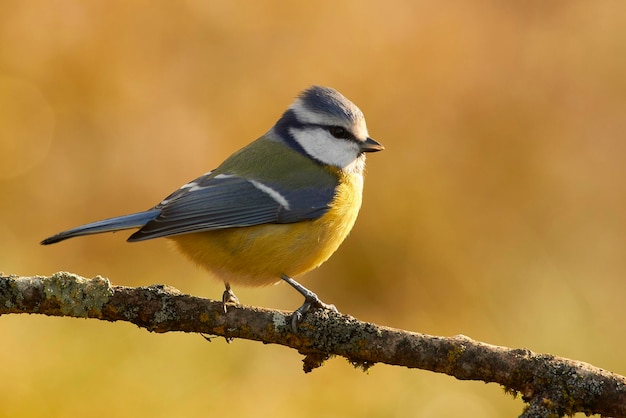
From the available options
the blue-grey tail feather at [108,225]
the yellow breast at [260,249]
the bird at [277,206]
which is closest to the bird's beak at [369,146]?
the bird at [277,206]

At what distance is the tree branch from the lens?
2105 millimetres

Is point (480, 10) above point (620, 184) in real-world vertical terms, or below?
above

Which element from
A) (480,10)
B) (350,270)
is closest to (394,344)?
(350,270)

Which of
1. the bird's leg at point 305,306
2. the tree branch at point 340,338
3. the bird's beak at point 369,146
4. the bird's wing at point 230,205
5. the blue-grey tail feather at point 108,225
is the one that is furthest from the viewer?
the bird's beak at point 369,146

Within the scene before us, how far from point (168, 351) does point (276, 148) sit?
1.23m

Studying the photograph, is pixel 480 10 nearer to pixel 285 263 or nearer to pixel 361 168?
pixel 361 168

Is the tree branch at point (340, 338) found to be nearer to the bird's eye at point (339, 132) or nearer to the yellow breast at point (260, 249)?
the yellow breast at point (260, 249)

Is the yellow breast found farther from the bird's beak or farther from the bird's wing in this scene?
the bird's beak

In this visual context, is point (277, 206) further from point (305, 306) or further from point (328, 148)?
point (305, 306)

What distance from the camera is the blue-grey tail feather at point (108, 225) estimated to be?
2.58 m

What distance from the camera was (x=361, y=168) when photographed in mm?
3387

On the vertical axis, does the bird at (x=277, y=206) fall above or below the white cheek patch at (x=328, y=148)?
below

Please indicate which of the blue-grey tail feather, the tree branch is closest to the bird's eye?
the blue-grey tail feather

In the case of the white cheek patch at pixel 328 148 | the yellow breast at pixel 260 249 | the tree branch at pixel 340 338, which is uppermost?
the white cheek patch at pixel 328 148
